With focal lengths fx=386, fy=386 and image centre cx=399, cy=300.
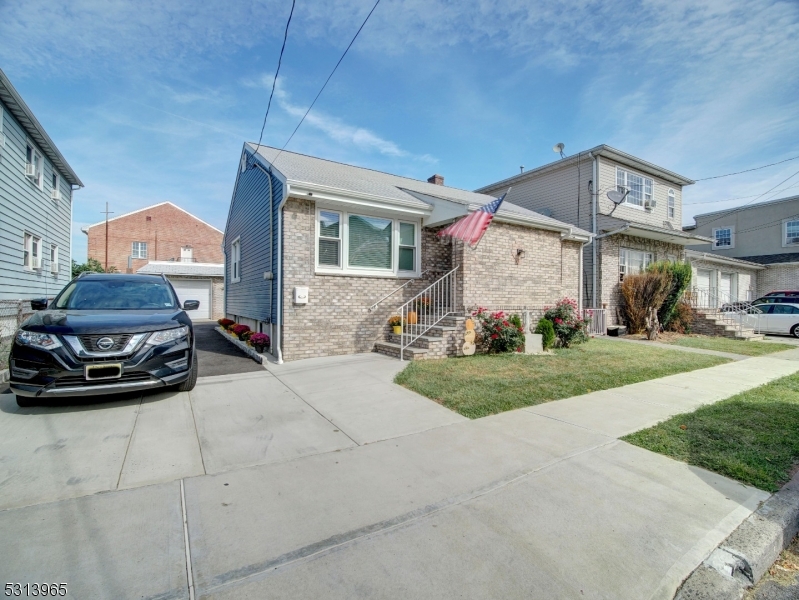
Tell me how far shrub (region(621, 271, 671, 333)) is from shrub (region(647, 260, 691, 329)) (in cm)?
23

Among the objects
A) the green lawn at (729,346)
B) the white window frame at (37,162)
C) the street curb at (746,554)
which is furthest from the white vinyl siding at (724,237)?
the white window frame at (37,162)

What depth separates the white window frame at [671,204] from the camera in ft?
59.5

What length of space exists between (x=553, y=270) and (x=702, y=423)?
23.9ft

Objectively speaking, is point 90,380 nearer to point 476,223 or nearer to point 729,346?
point 476,223

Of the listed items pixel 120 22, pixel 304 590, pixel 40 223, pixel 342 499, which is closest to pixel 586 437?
pixel 342 499

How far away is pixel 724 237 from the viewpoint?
26.5 meters

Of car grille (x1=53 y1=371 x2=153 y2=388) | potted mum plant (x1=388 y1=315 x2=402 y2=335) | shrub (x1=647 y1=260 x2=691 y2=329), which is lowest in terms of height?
car grille (x1=53 y1=371 x2=153 y2=388)

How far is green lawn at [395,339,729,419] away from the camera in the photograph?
5.34 m

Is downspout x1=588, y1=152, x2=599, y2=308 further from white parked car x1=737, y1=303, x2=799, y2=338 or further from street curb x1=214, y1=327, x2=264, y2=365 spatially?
street curb x1=214, y1=327, x2=264, y2=365

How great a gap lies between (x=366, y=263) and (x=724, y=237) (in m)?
29.1

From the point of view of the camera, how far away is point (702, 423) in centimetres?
444

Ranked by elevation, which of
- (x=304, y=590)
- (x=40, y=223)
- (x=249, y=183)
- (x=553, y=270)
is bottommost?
(x=304, y=590)

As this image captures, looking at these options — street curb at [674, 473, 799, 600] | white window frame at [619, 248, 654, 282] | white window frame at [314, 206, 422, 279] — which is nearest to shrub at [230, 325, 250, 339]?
white window frame at [314, 206, 422, 279]

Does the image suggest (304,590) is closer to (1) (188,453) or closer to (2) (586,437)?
(1) (188,453)
